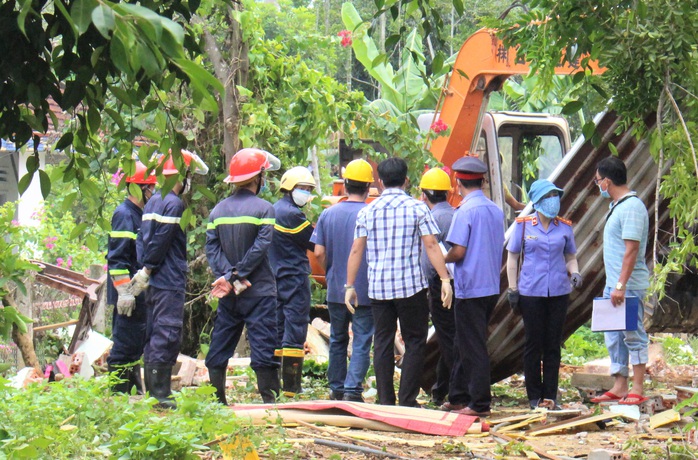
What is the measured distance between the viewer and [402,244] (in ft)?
26.9

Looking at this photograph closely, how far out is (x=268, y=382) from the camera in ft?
27.7

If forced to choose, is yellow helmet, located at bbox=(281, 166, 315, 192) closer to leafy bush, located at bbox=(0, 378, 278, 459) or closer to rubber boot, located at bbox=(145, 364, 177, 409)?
rubber boot, located at bbox=(145, 364, 177, 409)

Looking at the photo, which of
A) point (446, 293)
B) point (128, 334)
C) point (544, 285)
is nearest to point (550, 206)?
point (544, 285)

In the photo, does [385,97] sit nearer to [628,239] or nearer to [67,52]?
[628,239]

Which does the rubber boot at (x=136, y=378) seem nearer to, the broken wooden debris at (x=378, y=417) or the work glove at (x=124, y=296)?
the work glove at (x=124, y=296)

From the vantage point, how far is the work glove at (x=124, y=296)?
28.0ft

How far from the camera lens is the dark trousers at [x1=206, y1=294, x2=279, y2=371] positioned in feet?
27.1

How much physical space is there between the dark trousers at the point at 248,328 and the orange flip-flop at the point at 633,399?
289cm

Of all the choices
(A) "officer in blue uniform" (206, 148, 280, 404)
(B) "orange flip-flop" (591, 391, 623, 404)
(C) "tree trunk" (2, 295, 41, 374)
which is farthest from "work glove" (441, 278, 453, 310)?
(C) "tree trunk" (2, 295, 41, 374)

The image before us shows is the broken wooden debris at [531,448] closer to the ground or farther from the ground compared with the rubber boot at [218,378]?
closer to the ground

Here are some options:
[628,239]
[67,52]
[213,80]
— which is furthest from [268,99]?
[213,80]

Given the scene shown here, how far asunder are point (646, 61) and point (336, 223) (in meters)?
4.77

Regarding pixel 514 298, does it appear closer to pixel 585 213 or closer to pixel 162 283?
pixel 585 213

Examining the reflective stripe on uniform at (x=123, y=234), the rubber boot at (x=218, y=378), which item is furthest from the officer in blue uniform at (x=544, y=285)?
the reflective stripe on uniform at (x=123, y=234)
